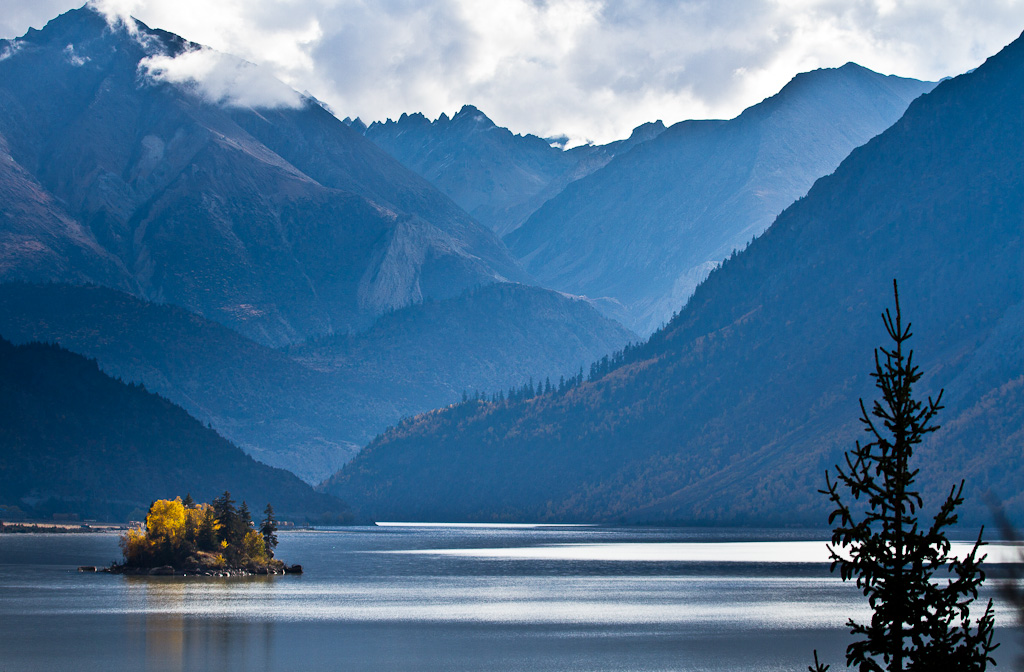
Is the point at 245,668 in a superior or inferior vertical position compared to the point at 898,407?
inferior

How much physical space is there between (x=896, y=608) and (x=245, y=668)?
253 feet

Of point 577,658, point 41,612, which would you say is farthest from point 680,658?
point 41,612

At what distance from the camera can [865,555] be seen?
103 feet

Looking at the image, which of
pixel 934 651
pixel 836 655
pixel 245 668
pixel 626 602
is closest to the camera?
pixel 934 651

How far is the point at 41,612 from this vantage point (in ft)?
468

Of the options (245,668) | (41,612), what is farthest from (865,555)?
(41,612)

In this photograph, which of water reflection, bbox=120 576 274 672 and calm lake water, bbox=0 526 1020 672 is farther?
calm lake water, bbox=0 526 1020 672

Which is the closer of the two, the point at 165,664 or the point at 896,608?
the point at 896,608

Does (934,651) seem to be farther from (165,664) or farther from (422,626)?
(422,626)

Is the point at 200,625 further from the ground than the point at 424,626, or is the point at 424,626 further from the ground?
the point at 200,625

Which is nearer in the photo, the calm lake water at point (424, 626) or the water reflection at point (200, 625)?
the water reflection at point (200, 625)

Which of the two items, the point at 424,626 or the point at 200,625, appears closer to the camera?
the point at 200,625

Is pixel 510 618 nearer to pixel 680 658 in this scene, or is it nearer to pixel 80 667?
pixel 680 658

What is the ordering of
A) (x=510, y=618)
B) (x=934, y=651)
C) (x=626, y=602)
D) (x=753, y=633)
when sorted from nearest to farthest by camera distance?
(x=934, y=651) → (x=753, y=633) → (x=510, y=618) → (x=626, y=602)
